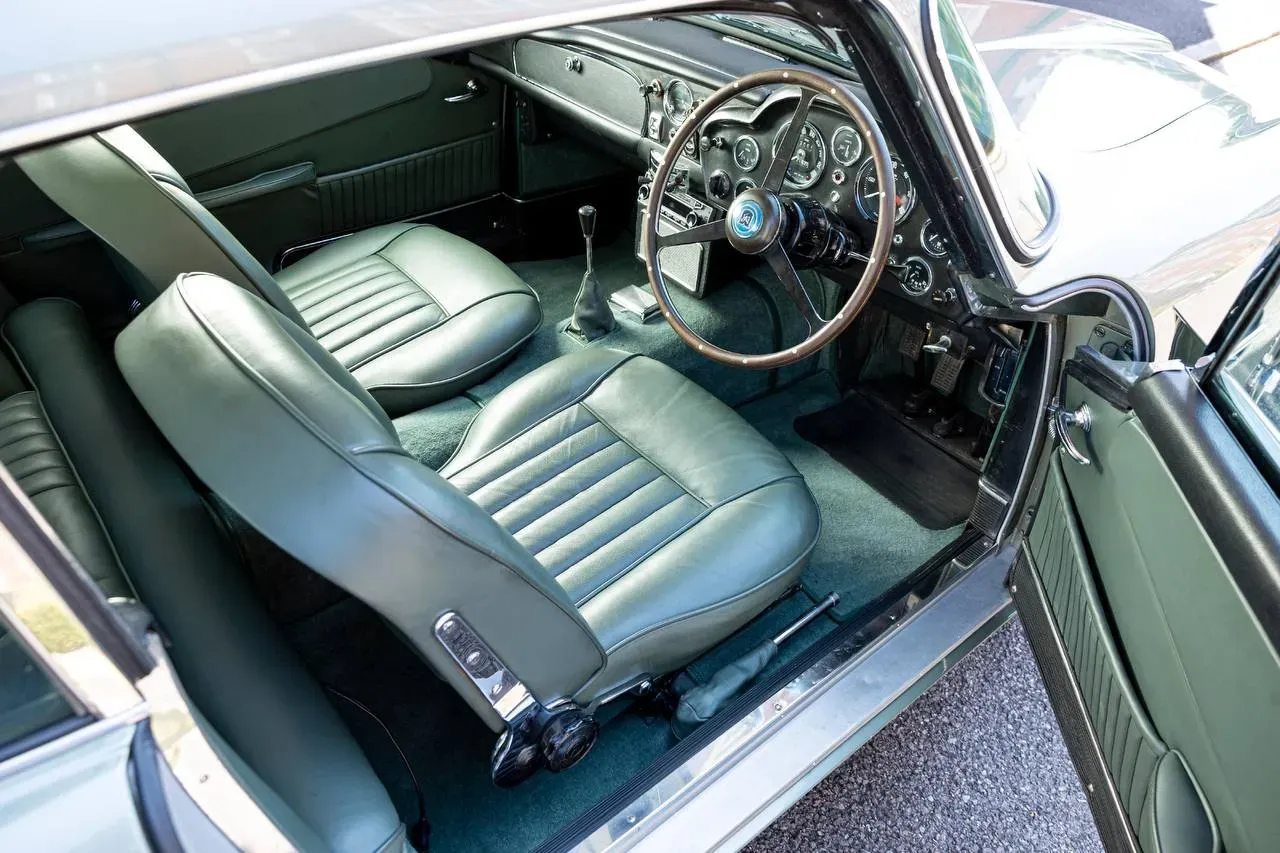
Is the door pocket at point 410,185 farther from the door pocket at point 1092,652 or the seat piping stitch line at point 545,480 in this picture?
the door pocket at point 1092,652

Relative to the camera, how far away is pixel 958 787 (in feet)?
5.45

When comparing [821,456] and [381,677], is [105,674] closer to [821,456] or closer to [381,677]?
[381,677]

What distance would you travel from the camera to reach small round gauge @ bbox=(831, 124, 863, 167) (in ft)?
5.14

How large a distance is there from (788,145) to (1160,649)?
1038 mm

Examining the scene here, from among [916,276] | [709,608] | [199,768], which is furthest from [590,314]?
[199,768]

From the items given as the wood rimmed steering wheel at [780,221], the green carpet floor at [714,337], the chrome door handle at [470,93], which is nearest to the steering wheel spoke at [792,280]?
the wood rimmed steering wheel at [780,221]

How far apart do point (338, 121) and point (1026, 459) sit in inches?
75.7

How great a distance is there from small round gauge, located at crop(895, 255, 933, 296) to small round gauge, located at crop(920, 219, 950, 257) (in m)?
0.03

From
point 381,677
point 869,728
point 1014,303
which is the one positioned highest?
point 1014,303

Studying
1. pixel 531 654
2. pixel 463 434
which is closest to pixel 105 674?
pixel 531 654

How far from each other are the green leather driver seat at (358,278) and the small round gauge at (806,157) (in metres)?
0.74

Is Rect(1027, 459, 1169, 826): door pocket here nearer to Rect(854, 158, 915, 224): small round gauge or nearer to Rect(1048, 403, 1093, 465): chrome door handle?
Rect(1048, 403, 1093, 465): chrome door handle

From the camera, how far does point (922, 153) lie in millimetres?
1195

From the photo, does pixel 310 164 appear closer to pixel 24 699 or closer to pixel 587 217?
pixel 587 217
